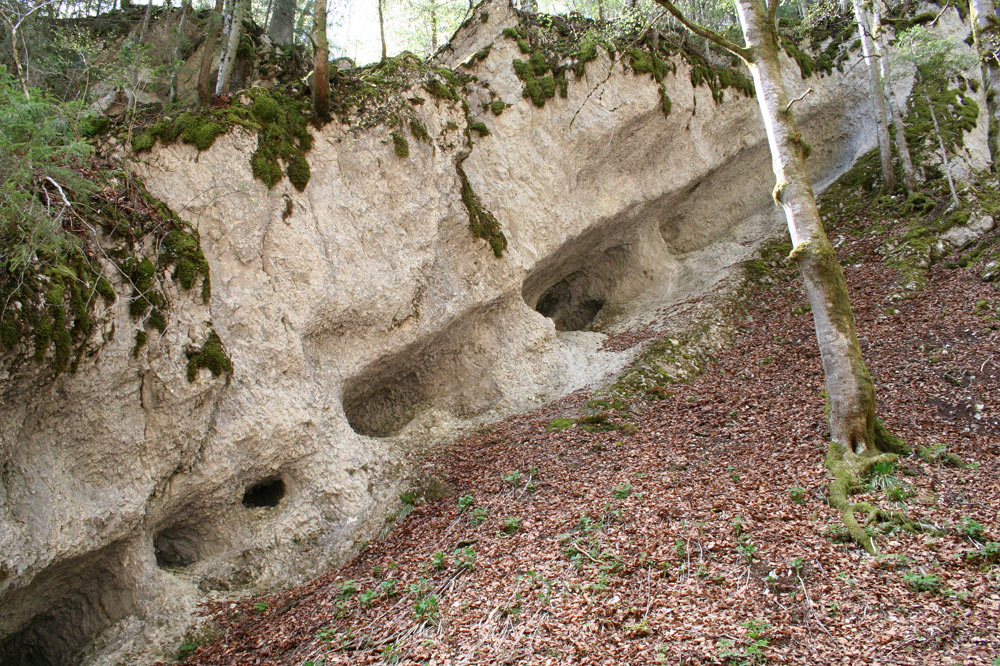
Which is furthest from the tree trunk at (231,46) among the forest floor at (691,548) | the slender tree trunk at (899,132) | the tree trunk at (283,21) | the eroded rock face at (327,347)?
the slender tree trunk at (899,132)

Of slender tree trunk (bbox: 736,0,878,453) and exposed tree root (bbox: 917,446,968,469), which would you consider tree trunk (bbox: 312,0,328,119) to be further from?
exposed tree root (bbox: 917,446,968,469)

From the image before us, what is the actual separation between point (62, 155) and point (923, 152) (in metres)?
18.3

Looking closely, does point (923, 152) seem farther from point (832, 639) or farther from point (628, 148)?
point (832, 639)

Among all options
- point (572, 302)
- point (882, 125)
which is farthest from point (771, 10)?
point (882, 125)

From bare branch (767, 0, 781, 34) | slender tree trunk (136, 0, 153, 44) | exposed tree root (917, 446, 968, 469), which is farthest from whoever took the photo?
slender tree trunk (136, 0, 153, 44)

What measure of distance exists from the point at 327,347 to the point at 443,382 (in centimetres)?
274

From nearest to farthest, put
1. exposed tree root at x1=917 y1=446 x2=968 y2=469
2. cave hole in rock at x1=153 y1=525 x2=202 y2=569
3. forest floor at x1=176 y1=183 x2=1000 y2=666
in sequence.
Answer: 1. forest floor at x1=176 y1=183 x2=1000 y2=666
2. exposed tree root at x1=917 y1=446 x2=968 y2=469
3. cave hole in rock at x1=153 y1=525 x2=202 y2=569

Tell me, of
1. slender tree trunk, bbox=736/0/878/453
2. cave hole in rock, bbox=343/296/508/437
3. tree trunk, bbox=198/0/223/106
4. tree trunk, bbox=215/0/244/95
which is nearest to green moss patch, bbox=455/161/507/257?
cave hole in rock, bbox=343/296/508/437

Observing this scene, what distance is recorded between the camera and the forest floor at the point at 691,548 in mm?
4688

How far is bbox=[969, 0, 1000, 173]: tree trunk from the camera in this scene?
25.8ft

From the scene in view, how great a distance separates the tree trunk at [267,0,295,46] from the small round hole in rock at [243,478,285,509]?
11.1 metres

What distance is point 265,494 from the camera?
9.38m

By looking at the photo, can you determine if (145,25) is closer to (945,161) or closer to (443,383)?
(443,383)

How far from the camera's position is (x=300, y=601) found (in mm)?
7070
